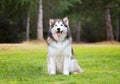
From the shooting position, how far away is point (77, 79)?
9.68 m

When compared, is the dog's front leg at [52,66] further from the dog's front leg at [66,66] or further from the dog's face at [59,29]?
the dog's face at [59,29]

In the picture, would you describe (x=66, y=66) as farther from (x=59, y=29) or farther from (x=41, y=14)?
(x=41, y=14)

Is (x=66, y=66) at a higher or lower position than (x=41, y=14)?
lower

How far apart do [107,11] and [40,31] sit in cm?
791

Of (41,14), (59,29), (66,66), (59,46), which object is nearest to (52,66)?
(66,66)

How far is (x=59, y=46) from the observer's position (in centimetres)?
1049

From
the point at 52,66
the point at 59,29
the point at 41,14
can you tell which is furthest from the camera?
the point at 41,14

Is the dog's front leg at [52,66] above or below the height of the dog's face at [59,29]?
below

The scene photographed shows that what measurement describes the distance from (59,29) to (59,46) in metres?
0.49

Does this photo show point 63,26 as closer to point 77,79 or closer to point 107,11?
point 77,79

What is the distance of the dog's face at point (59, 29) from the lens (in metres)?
10.3

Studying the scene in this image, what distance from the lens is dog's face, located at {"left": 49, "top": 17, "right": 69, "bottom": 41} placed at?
10297 millimetres

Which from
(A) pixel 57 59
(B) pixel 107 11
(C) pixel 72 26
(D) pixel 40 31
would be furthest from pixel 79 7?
(A) pixel 57 59

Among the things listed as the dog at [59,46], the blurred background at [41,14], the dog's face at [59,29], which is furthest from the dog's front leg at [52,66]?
the blurred background at [41,14]
